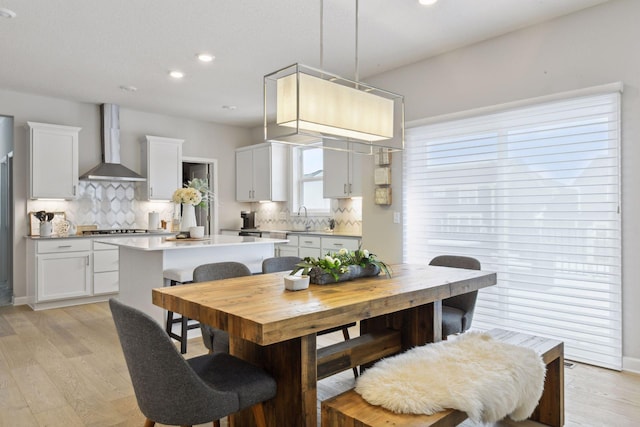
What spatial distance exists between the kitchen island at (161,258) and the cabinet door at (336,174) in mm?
1495

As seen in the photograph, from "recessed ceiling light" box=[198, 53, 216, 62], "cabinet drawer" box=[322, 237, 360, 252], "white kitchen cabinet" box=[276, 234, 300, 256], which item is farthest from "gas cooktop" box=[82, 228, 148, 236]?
"recessed ceiling light" box=[198, 53, 216, 62]

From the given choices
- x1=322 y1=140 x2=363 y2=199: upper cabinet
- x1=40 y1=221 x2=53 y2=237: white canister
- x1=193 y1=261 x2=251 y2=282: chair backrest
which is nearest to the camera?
x1=193 y1=261 x2=251 y2=282: chair backrest

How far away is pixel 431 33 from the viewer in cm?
372

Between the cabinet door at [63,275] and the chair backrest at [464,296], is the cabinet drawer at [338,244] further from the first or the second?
the cabinet door at [63,275]

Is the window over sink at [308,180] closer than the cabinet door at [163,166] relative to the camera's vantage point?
No

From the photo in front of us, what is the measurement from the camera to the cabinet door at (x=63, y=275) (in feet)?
17.1

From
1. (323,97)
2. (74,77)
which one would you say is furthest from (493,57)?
(74,77)

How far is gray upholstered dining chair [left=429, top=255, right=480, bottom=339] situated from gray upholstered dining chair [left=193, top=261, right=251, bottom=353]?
1347mm

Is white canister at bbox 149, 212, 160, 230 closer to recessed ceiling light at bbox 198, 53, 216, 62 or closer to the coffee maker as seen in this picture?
the coffee maker

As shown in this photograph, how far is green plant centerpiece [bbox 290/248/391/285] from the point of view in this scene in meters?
2.34

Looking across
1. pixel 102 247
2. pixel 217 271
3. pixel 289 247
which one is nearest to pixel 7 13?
pixel 217 271

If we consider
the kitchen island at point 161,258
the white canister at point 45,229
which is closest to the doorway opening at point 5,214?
the white canister at point 45,229

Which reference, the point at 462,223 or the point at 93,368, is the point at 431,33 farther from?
the point at 93,368

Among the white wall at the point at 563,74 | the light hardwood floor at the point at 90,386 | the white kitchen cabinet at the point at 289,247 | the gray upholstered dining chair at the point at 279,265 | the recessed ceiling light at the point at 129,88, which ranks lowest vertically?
the light hardwood floor at the point at 90,386
